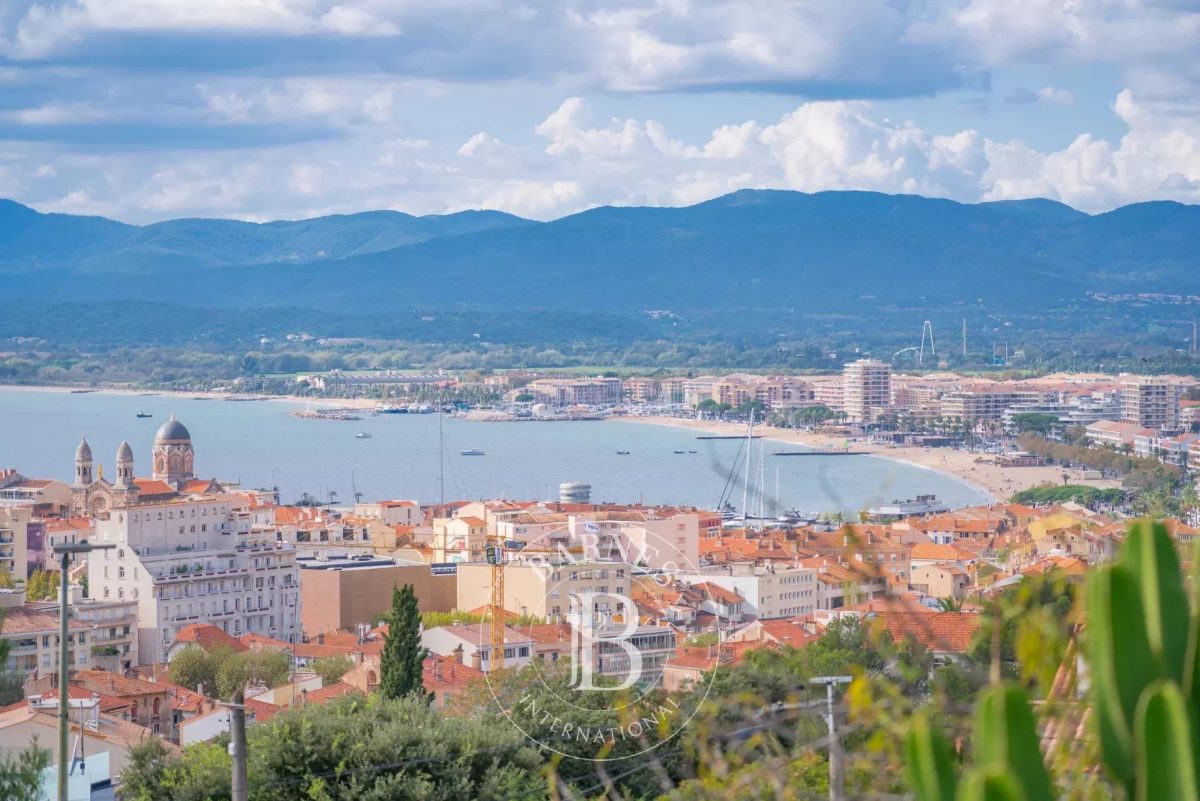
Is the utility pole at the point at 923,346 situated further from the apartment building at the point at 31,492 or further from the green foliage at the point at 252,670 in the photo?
the green foliage at the point at 252,670

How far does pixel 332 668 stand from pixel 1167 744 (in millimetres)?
8839

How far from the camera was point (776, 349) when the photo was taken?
6188cm

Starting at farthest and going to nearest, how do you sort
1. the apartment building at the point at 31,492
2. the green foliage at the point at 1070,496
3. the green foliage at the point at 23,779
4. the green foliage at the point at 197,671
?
1. the green foliage at the point at 1070,496
2. the apartment building at the point at 31,492
3. the green foliage at the point at 197,671
4. the green foliage at the point at 23,779

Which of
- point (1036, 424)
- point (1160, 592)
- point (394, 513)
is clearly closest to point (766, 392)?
point (1036, 424)

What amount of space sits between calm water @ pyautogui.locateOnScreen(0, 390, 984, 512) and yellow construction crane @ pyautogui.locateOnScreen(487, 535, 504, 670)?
5.46 meters

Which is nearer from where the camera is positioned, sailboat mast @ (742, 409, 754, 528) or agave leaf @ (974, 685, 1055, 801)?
agave leaf @ (974, 685, 1055, 801)

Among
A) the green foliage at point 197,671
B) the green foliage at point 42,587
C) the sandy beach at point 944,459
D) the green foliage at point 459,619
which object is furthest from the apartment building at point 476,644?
the sandy beach at point 944,459

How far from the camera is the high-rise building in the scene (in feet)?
144

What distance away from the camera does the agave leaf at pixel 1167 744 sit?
22.7 inches

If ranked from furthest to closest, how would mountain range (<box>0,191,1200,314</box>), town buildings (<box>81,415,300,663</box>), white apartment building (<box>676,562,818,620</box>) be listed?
mountain range (<box>0,191,1200,314</box>), town buildings (<box>81,415,300,663</box>), white apartment building (<box>676,562,818,620</box>)

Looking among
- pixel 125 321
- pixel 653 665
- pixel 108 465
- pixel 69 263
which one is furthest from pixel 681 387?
pixel 69 263

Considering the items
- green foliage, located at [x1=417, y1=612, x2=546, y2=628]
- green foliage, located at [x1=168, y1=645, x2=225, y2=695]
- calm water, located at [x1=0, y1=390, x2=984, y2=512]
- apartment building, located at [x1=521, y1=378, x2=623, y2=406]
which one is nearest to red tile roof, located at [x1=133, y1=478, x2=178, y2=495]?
green foliage, located at [x1=417, y1=612, x2=546, y2=628]

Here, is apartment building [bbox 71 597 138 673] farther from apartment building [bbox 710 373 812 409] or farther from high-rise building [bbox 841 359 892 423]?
apartment building [bbox 710 373 812 409]

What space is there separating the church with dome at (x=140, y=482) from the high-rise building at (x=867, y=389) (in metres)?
24.5
